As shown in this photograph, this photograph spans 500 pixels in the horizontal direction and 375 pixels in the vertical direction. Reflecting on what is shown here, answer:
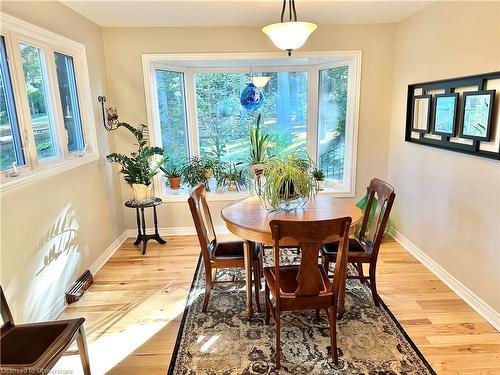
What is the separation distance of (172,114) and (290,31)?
246 cm

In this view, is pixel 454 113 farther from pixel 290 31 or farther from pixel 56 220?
pixel 56 220

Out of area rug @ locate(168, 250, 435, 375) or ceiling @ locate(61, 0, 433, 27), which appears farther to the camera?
ceiling @ locate(61, 0, 433, 27)

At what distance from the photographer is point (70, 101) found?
121 inches

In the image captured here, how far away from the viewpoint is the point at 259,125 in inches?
177

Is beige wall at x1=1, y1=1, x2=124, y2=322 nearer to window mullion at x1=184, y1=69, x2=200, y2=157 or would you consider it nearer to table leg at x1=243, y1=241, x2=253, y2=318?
window mullion at x1=184, y1=69, x2=200, y2=157

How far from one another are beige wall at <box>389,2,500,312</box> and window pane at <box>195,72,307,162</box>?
1243 millimetres

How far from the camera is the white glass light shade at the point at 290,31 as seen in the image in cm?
213

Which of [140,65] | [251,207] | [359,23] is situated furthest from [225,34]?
[251,207]

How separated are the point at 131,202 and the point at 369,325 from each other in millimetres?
2645

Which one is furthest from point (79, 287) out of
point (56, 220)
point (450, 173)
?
point (450, 173)

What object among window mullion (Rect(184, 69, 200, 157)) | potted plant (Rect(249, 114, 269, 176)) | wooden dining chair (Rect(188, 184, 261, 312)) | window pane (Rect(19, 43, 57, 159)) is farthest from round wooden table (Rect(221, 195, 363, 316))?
window mullion (Rect(184, 69, 200, 157))

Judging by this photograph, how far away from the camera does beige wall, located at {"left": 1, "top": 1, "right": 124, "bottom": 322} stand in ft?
6.88

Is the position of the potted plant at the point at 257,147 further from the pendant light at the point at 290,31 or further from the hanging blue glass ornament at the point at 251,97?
the pendant light at the point at 290,31

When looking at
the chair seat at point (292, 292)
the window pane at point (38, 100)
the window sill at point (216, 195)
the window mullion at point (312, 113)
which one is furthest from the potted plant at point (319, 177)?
the window pane at point (38, 100)
